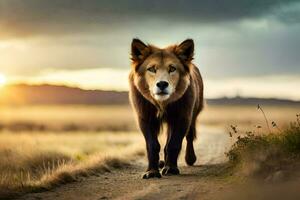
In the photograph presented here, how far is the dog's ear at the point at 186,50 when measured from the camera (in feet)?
46.5

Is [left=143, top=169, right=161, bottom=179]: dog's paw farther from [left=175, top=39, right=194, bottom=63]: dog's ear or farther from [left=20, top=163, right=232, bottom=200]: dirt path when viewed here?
[left=175, top=39, right=194, bottom=63]: dog's ear

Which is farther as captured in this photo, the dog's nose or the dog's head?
the dog's head

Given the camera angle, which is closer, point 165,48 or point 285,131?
point 285,131

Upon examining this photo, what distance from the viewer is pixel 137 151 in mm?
20156

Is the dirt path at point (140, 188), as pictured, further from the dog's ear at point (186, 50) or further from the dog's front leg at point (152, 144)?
the dog's ear at point (186, 50)

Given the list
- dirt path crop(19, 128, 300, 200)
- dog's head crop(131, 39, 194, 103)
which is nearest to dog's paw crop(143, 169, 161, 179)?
dirt path crop(19, 128, 300, 200)

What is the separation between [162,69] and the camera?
13.5 m

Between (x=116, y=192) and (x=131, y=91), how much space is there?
3.14 m

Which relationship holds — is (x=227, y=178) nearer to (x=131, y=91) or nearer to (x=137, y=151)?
(x=131, y=91)

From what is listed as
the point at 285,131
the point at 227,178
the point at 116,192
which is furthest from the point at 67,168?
the point at 285,131

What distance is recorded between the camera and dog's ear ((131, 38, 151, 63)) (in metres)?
14.1

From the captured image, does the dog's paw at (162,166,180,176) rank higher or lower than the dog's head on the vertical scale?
lower

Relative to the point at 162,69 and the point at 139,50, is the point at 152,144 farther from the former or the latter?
the point at 139,50

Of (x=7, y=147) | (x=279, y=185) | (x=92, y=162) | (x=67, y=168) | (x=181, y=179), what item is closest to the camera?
(x=279, y=185)
